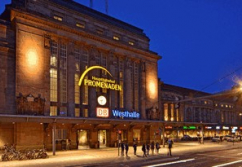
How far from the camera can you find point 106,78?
176 ft

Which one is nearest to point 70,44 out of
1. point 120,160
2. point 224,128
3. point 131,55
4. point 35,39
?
point 35,39

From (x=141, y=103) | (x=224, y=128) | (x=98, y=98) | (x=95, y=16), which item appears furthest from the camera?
(x=224, y=128)

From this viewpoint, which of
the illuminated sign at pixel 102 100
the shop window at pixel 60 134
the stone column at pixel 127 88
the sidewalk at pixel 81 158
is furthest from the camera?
the stone column at pixel 127 88

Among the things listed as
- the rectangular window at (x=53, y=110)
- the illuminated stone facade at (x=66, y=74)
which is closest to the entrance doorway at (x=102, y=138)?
the illuminated stone facade at (x=66, y=74)

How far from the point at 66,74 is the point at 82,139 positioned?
436 inches

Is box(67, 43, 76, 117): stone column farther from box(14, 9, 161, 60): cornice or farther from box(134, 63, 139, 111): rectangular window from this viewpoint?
box(134, 63, 139, 111): rectangular window

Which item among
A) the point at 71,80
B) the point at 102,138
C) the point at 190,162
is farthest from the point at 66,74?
the point at 190,162

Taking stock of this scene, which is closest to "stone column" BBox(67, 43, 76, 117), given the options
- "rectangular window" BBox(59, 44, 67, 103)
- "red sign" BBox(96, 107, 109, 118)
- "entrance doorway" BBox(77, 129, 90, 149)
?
"rectangular window" BBox(59, 44, 67, 103)

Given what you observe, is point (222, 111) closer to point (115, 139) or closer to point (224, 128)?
point (224, 128)

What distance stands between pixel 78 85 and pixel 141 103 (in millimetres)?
15603

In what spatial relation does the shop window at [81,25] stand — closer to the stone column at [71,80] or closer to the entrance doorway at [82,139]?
the stone column at [71,80]

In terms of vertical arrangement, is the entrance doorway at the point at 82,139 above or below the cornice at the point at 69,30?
below

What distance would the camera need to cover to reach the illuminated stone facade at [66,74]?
40688 mm

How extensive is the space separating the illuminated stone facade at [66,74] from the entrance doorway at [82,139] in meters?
0.16
